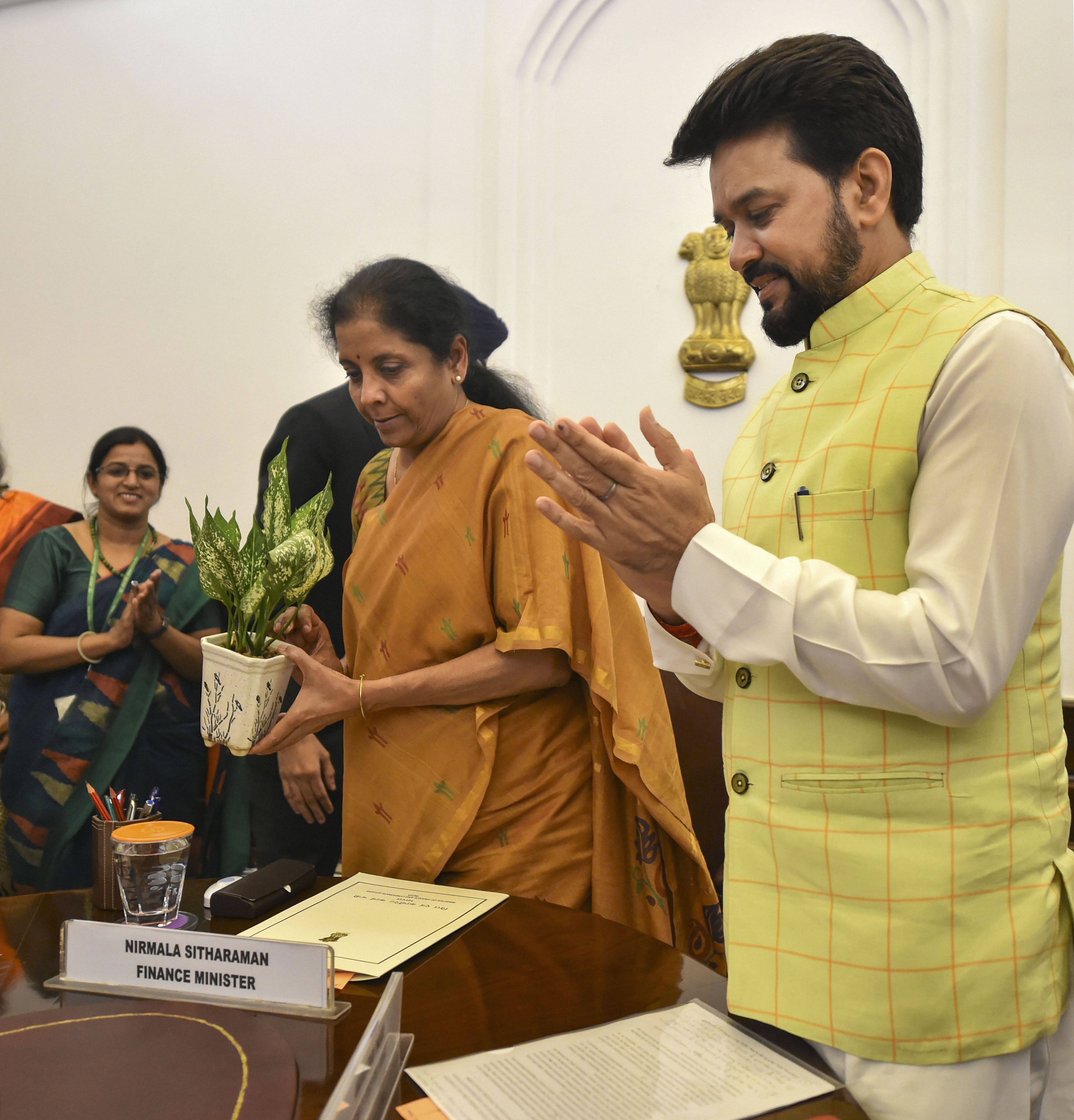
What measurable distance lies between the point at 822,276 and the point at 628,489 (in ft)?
0.97

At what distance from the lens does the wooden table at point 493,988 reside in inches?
32.2

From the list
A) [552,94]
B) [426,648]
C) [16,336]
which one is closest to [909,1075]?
[426,648]

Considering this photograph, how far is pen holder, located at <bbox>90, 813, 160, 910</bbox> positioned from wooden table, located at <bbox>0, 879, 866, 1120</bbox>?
0.09 ft

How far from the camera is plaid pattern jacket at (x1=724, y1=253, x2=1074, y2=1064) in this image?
0.79m

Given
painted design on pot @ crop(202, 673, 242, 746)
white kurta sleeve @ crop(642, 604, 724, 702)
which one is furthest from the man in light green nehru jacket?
painted design on pot @ crop(202, 673, 242, 746)

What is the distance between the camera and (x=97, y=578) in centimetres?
259

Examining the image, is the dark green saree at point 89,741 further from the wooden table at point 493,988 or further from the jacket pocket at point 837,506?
the jacket pocket at point 837,506

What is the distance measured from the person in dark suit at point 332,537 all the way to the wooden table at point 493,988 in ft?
3.68

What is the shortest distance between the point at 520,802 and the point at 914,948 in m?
0.80

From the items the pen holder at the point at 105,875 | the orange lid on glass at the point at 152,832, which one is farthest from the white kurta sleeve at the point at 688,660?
the pen holder at the point at 105,875

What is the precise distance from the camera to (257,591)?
142cm

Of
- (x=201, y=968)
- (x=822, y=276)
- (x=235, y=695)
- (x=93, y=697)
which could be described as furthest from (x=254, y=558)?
(x=93, y=697)

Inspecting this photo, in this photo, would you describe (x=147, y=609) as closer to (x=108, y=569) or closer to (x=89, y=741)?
A: (x=108, y=569)

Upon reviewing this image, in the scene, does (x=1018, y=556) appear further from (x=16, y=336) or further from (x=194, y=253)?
(x=16, y=336)
